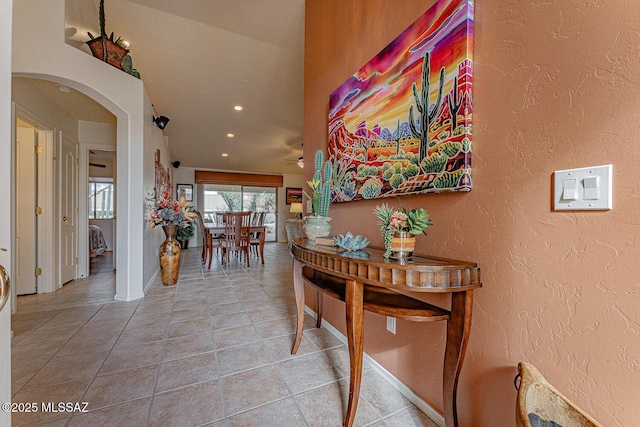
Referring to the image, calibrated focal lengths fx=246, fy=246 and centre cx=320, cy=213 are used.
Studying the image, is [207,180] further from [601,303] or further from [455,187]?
[601,303]

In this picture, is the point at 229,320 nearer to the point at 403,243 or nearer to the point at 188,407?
the point at 188,407

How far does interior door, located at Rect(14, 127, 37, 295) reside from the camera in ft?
9.43

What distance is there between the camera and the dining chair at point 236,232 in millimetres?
4582

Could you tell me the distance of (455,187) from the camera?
3.45 ft

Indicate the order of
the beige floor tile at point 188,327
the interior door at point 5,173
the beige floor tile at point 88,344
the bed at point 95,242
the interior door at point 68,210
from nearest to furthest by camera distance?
1. the interior door at point 5,173
2. the beige floor tile at point 88,344
3. the beige floor tile at point 188,327
4. the interior door at point 68,210
5. the bed at point 95,242

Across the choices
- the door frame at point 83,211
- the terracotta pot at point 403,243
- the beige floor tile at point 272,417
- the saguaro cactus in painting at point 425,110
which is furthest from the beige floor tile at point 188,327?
the door frame at point 83,211

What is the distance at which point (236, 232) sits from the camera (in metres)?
4.65

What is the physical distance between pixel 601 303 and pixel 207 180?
822 centimetres

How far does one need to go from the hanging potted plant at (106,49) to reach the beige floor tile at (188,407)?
3.14m

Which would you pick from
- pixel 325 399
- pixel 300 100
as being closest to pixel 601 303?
pixel 325 399

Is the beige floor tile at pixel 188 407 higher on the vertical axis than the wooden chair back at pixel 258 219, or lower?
lower

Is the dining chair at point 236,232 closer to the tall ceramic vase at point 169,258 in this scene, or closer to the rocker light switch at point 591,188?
the tall ceramic vase at point 169,258

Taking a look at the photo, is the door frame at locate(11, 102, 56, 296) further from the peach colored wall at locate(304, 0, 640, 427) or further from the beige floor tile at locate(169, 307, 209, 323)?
the peach colored wall at locate(304, 0, 640, 427)

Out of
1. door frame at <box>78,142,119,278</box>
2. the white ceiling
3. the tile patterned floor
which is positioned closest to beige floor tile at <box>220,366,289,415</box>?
the tile patterned floor
